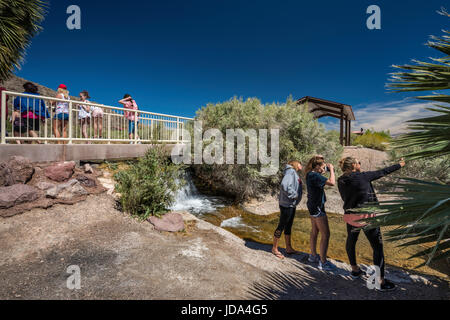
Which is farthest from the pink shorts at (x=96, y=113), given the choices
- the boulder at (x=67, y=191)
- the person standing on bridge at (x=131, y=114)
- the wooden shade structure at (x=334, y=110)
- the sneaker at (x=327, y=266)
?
the wooden shade structure at (x=334, y=110)

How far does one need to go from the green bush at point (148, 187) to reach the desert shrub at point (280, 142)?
4.26m

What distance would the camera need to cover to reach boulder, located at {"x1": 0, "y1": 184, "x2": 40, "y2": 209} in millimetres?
4285

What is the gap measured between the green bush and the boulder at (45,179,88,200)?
0.85 meters

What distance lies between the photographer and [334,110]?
60.7 ft

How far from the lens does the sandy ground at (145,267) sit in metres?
2.81

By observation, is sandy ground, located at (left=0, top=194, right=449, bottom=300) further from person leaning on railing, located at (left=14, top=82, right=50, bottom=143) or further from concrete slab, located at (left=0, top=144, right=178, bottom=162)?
person leaning on railing, located at (left=14, top=82, right=50, bottom=143)

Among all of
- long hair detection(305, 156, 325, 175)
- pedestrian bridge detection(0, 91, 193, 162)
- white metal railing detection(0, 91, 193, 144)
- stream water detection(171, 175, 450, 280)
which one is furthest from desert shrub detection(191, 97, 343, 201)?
long hair detection(305, 156, 325, 175)

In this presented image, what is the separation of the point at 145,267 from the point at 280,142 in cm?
773
